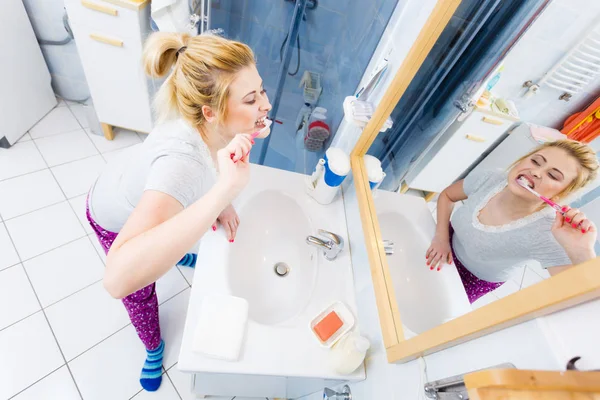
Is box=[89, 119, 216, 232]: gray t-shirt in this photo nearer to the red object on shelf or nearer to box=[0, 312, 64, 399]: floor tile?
the red object on shelf

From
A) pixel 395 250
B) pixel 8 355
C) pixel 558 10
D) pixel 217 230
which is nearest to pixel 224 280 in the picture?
pixel 217 230

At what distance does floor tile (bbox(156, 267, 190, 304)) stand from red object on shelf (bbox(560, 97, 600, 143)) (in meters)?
1.73

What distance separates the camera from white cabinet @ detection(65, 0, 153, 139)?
1.63 metres

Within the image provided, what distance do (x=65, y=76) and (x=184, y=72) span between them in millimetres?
2197

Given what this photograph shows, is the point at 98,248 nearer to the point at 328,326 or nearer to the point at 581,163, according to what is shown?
the point at 328,326

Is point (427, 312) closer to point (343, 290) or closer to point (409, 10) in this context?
point (343, 290)

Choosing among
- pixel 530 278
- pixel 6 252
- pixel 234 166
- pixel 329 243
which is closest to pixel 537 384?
pixel 530 278

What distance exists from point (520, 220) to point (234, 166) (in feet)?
1.81

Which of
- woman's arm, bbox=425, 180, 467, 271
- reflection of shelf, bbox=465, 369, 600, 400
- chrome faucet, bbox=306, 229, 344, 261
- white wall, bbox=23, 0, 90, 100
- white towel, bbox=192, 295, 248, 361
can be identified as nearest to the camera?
reflection of shelf, bbox=465, 369, 600, 400

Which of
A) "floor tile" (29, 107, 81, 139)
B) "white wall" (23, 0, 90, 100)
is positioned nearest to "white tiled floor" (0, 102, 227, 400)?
"floor tile" (29, 107, 81, 139)

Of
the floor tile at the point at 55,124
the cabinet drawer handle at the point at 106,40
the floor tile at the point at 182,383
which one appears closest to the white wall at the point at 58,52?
the floor tile at the point at 55,124

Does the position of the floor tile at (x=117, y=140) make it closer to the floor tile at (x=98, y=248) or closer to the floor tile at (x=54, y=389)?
the floor tile at (x=98, y=248)

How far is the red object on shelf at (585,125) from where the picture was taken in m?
0.40

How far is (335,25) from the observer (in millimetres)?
1411
